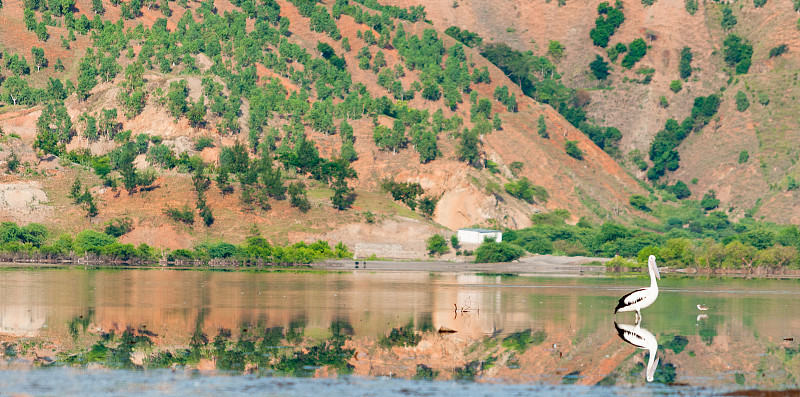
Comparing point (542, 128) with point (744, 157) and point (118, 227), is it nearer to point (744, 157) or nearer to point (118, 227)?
point (744, 157)

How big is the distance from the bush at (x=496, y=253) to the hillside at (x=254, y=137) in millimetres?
8906

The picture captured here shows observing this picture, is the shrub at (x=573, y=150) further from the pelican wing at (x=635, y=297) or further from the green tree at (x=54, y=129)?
the pelican wing at (x=635, y=297)

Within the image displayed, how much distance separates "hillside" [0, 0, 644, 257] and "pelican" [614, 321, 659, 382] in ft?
280

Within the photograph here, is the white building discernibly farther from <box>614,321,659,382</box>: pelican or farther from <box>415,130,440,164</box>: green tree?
<box>614,321,659,382</box>: pelican

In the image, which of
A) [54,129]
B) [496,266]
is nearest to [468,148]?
[496,266]

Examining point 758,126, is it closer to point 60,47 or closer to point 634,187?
point 634,187

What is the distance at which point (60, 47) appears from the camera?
568 feet

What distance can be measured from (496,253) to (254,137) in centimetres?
4894

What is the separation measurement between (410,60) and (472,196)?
173 ft

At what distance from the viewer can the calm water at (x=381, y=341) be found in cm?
2970

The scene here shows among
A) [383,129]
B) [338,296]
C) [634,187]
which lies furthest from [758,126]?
[338,296]

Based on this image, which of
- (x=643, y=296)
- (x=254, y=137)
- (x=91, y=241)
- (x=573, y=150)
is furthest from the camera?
(x=573, y=150)

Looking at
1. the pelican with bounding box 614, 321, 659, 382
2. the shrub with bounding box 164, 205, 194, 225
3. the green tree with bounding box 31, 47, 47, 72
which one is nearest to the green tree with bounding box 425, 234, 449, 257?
the shrub with bounding box 164, 205, 194, 225

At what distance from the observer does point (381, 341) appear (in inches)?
1508
